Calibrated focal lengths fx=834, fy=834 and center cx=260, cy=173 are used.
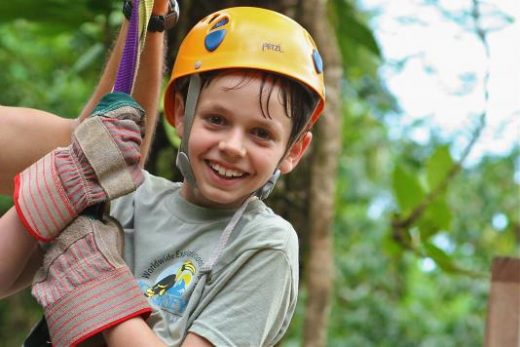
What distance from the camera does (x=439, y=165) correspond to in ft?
11.2

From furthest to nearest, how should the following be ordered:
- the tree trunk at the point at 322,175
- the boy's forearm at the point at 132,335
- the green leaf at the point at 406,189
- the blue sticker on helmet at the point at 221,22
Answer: the green leaf at the point at 406,189 → the tree trunk at the point at 322,175 → the blue sticker on helmet at the point at 221,22 → the boy's forearm at the point at 132,335

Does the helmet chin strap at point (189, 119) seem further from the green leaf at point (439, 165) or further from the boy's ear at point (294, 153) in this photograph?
the green leaf at point (439, 165)

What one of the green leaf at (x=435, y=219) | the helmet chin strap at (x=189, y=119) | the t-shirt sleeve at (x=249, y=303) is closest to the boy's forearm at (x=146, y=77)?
the helmet chin strap at (x=189, y=119)

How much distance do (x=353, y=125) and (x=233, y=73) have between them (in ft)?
15.6

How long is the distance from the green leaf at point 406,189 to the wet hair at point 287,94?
1.84 meters

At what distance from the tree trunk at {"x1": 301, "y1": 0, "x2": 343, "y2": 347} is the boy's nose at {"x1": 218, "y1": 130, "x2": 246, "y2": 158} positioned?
4.12 ft

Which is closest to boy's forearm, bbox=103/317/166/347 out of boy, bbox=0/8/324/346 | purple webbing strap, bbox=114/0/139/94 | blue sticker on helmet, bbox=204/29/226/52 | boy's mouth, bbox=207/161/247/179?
boy, bbox=0/8/324/346

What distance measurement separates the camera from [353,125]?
6.28 meters

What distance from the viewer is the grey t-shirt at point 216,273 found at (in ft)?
4.95

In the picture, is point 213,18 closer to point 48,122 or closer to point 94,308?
point 48,122

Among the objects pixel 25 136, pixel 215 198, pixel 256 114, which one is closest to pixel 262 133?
pixel 256 114

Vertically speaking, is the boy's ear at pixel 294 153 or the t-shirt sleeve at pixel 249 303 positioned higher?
the boy's ear at pixel 294 153

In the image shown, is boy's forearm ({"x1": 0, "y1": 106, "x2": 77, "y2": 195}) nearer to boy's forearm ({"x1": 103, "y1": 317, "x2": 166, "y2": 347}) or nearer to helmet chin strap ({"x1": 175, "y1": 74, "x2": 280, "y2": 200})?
helmet chin strap ({"x1": 175, "y1": 74, "x2": 280, "y2": 200})

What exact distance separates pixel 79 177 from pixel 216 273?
1.01 feet
